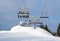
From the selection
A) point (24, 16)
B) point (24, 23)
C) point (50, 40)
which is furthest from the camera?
point (24, 16)

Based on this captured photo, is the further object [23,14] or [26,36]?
[23,14]

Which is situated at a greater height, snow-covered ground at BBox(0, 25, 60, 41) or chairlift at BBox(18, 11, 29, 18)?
chairlift at BBox(18, 11, 29, 18)

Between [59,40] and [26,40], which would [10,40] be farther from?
[59,40]

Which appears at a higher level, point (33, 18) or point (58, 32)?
point (33, 18)

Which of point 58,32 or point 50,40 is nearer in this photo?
point 50,40

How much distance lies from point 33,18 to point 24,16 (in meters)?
3.53

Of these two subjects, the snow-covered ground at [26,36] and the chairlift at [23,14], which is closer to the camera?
the snow-covered ground at [26,36]

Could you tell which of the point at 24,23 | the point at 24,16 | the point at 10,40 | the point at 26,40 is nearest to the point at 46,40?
the point at 26,40

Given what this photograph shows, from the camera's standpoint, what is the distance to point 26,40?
578cm

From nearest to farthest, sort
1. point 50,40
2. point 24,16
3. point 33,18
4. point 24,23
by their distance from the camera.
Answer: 1. point 50,40
2. point 33,18
3. point 24,23
4. point 24,16

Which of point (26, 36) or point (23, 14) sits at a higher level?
point (23, 14)

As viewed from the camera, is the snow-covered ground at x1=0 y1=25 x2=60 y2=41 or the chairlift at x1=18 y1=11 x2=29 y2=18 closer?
the snow-covered ground at x1=0 y1=25 x2=60 y2=41

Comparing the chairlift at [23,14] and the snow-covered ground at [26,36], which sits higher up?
the chairlift at [23,14]

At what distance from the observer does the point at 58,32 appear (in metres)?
14.5
